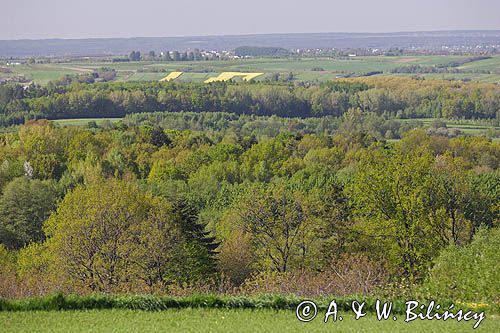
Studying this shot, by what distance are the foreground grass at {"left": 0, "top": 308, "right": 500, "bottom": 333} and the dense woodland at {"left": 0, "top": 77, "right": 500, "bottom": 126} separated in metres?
89.4

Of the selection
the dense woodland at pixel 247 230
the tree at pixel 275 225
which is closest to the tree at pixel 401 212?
the dense woodland at pixel 247 230

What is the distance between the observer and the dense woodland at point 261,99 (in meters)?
106

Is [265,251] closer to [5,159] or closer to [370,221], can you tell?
[370,221]

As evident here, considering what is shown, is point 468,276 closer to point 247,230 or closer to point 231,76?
point 247,230

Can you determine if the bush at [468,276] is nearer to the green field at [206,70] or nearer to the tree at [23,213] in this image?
the tree at [23,213]

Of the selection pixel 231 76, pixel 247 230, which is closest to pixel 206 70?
pixel 231 76

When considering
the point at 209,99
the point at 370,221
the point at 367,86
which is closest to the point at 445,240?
the point at 370,221

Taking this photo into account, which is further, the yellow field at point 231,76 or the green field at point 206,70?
the green field at point 206,70

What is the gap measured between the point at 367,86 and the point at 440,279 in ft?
366

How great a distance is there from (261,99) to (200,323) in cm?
10542

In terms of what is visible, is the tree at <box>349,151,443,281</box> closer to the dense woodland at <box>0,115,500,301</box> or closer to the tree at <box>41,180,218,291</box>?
the dense woodland at <box>0,115,500,301</box>

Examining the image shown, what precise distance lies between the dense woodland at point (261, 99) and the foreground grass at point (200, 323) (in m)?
89.4

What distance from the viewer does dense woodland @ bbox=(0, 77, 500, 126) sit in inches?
4190

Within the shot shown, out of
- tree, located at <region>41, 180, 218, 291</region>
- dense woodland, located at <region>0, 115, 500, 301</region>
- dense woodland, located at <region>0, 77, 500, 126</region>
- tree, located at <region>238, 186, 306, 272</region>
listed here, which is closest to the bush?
dense woodland, located at <region>0, 115, 500, 301</region>
